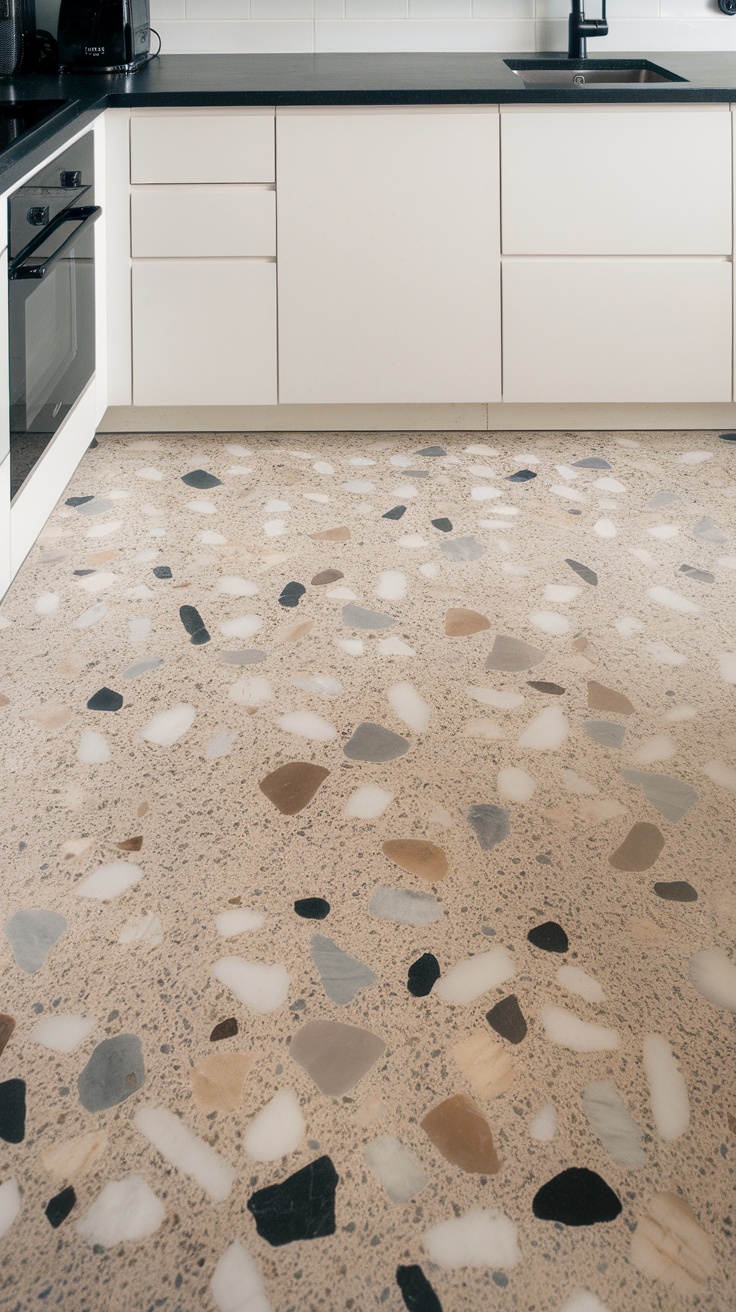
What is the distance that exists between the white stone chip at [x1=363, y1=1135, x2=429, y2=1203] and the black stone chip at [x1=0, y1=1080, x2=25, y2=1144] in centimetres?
34

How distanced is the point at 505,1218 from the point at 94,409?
2.26 metres

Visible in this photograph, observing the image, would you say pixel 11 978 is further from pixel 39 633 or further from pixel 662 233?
pixel 662 233

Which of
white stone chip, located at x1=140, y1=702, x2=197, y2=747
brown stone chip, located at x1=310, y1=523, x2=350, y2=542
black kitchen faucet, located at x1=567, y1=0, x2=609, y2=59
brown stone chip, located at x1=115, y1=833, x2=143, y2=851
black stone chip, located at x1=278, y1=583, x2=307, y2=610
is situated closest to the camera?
brown stone chip, located at x1=115, y1=833, x2=143, y2=851

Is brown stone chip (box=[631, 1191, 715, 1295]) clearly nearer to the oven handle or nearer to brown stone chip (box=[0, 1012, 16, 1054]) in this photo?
brown stone chip (box=[0, 1012, 16, 1054])

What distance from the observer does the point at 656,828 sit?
159 cm

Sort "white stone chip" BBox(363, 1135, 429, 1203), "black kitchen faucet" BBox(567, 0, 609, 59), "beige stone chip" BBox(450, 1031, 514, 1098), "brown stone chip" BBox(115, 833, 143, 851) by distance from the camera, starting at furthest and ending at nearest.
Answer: "black kitchen faucet" BBox(567, 0, 609, 59) → "brown stone chip" BBox(115, 833, 143, 851) → "beige stone chip" BBox(450, 1031, 514, 1098) → "white stone chip" BBox(363, 1135, 429, 1203)

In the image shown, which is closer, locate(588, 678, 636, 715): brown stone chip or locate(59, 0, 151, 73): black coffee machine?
locate(588, 678, 636, 715): brown stone chip

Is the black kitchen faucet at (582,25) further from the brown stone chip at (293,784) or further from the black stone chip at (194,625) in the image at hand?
the brown stone chip at (293,784)

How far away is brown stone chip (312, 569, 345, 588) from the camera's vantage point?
2.32m

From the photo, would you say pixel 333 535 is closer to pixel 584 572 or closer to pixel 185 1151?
pixel 584 572

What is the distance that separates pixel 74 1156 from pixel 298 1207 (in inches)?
8.9

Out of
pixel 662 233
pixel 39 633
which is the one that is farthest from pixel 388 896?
pixel 662 233

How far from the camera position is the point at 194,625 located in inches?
85.1

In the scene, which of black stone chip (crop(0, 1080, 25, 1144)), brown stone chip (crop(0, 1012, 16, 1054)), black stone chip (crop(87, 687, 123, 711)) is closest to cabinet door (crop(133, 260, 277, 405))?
black stone chip (crop(87, 687, 123, 711))
